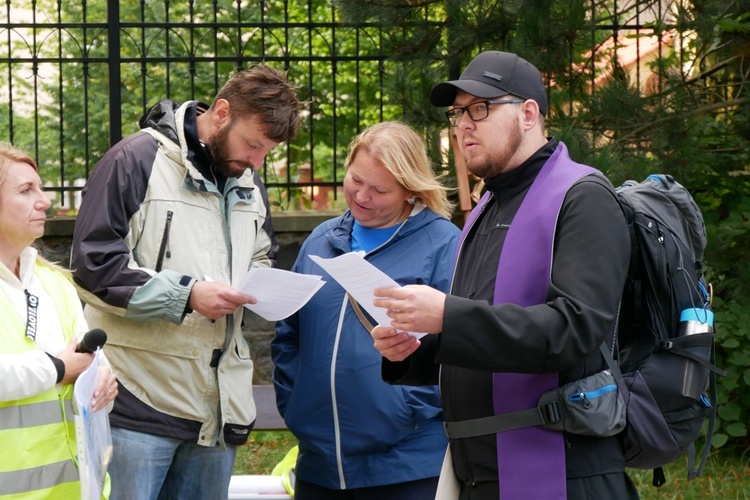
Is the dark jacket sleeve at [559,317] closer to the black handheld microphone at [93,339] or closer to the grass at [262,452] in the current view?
the black handheld microphone at [93,339]

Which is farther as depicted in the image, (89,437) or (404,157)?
(404,157)

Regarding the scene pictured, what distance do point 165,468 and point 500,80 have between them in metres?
1.74

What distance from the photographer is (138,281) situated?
3.19 meters

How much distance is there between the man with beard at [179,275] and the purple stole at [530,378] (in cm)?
112

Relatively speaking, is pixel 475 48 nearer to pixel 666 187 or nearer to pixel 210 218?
pixel 210 218

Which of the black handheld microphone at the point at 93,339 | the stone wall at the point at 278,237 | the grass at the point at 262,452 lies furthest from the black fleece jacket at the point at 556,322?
the stone wall at the point at 278,237

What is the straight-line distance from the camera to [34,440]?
9.20 ft

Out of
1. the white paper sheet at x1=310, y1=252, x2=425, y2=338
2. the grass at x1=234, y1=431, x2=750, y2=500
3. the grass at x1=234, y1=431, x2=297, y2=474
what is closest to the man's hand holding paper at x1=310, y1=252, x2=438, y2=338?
the white paper sheet at x1=310, y1=252, x2=425, y2=338

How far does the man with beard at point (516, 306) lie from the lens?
2.29m

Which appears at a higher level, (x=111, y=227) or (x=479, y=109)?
(x=479, y=109)

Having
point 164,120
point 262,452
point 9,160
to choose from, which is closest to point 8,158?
point 9,160

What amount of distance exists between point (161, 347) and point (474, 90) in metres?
1.43

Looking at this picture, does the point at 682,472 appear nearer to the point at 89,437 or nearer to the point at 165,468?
the point at 165,468

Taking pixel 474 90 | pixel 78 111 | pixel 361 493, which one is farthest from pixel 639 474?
pixel 78 111
